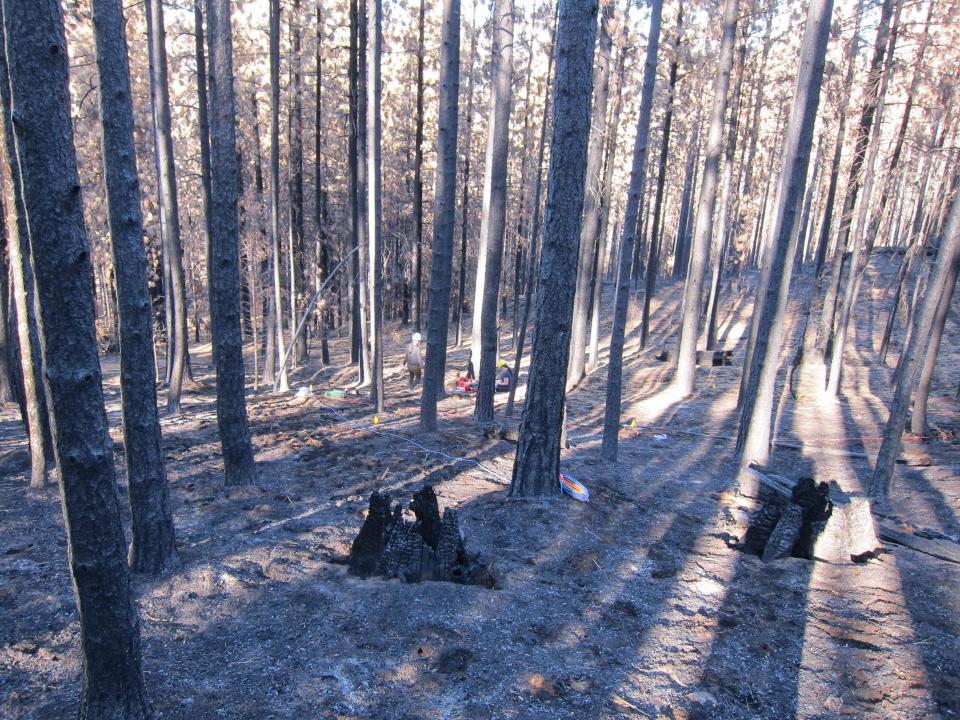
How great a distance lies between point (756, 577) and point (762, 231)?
44.6 m

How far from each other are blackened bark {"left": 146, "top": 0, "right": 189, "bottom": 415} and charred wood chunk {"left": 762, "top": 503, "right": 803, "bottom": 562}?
1116cm

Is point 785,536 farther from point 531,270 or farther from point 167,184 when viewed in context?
point 167,184

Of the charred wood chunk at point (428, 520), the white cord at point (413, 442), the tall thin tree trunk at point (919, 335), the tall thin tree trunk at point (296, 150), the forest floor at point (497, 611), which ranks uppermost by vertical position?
the tall thin tree trunk at point (296, 150)

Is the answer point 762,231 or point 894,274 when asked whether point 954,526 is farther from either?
point 762,231

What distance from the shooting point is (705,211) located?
15.5m

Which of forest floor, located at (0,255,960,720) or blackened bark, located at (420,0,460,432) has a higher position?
blackened bark, located at (420,0,460,432)

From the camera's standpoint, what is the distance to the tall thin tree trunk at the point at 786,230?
8.09 meters

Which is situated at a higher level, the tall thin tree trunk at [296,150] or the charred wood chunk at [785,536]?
the tall thin tree trunk at [296,150]

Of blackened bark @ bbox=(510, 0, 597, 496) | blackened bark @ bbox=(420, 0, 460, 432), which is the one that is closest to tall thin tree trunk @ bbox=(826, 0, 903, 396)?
blackened bark @ bbox=(420, 0, 460, 432)

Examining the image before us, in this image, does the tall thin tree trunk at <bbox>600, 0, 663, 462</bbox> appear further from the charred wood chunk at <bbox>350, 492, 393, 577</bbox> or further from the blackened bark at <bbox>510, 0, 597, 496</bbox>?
the charred wood chunk at <bbox>350, 492, 393, 577</bbox>

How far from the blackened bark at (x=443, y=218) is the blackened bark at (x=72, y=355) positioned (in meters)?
7.45

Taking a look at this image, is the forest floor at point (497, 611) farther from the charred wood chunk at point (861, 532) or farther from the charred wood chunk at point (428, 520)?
the charred wood chunk at point (428, 520)

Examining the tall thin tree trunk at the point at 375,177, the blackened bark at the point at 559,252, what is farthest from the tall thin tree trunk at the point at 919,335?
the tall thin tree trunk at the point at 375,177

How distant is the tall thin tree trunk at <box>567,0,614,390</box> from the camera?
44.6 ft
